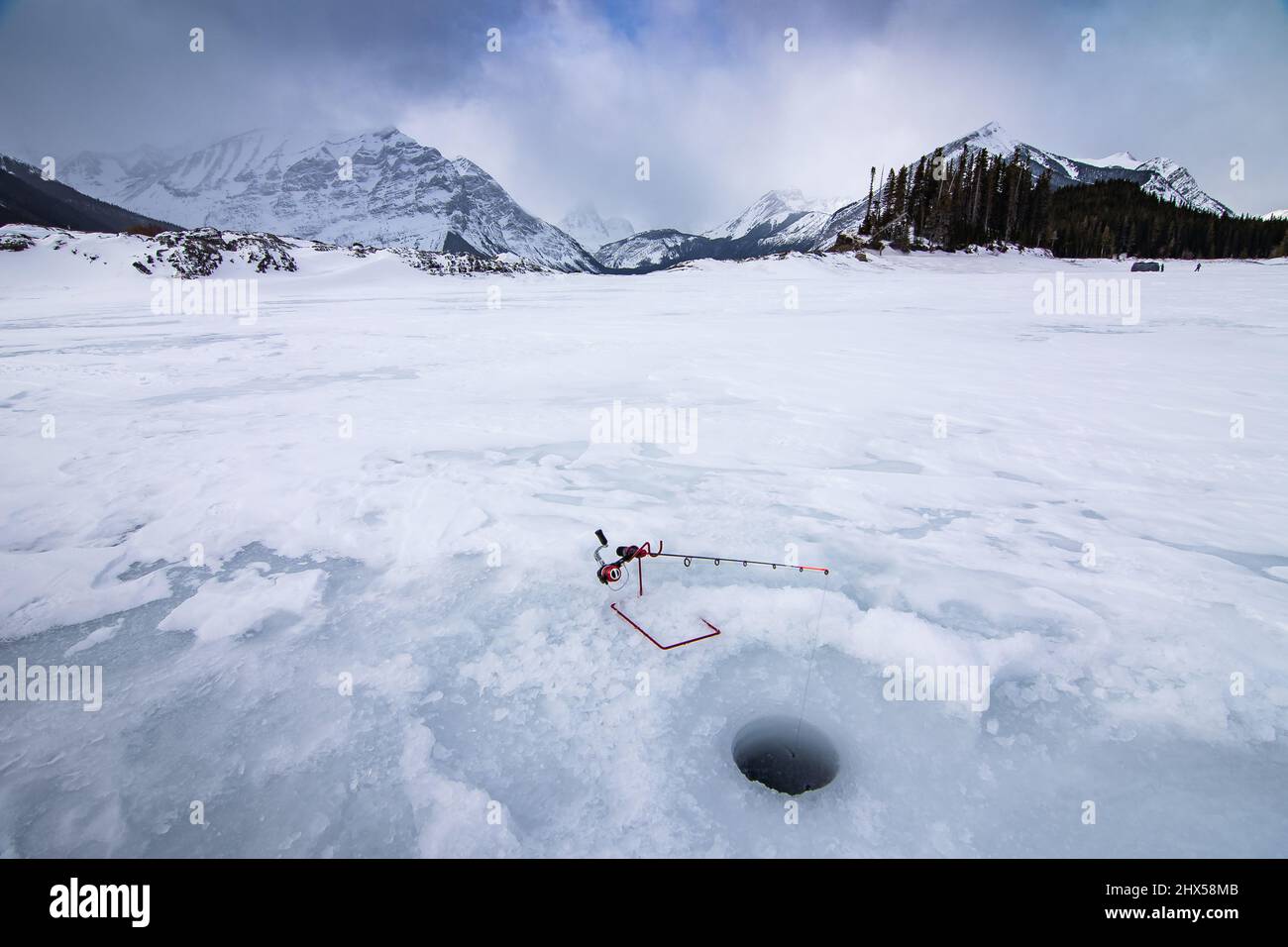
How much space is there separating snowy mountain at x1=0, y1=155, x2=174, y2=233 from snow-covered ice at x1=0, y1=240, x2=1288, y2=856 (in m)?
119

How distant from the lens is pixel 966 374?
10.5 m

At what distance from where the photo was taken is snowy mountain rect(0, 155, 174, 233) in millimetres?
110688

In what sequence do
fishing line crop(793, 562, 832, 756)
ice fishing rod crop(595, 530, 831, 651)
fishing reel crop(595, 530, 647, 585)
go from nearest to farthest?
fishing line crop(793, 562, 832, 756) < ice fishing rod crop(595, 530, 831, 651) < fishing reel crop(595, 530, 647, 585)

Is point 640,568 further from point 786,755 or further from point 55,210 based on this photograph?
point 55,210

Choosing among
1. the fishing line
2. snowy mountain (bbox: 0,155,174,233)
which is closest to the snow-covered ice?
the fishing line

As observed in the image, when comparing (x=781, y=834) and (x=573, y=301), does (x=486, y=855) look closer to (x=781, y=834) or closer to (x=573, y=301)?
(x=781, y=834)

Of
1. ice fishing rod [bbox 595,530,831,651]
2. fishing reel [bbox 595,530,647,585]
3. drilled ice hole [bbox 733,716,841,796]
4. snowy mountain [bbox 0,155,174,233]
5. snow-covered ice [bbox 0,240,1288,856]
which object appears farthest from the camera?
snowy mountain [bbox 0,155,174,233]

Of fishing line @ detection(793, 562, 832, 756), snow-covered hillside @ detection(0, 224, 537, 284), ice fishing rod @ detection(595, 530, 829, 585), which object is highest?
snow-covered hillside @ detection(0, 224, 537, 284)

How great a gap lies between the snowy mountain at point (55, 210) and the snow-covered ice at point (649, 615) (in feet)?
390

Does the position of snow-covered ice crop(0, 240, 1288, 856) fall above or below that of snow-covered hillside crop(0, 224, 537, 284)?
below

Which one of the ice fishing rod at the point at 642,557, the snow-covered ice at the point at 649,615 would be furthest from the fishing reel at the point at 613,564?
the snow-covered ice at the point at 649,615

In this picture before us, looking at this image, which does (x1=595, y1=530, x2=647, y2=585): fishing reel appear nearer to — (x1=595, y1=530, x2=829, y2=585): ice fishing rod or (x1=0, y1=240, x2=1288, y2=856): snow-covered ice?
(x1=595, y1=530, x2=829, y2=585): ice fishing rod
